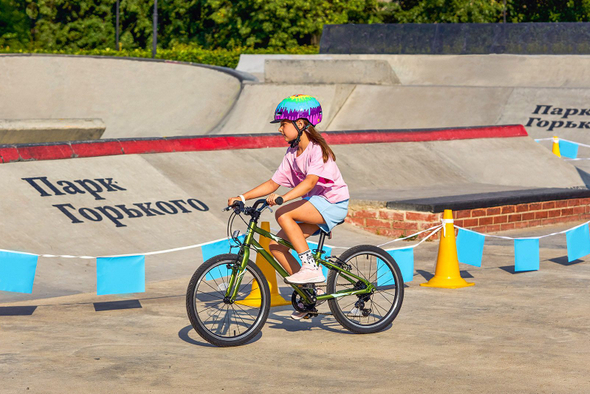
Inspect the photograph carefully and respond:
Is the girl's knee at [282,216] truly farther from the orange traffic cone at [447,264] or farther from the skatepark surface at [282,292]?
the orange traffic cone at [447,264]

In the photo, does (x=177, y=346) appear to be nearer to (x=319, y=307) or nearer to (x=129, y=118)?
(x=319, y=307)

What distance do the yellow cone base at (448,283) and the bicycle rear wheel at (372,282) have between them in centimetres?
151

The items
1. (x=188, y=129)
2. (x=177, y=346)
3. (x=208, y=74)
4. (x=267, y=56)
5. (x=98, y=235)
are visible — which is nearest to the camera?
(x=177, y=346)

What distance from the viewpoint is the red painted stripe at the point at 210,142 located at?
11.3 meters

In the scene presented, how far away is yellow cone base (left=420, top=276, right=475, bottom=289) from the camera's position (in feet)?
28.1

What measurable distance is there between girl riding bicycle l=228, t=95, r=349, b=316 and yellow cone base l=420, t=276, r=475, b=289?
2.41 metres

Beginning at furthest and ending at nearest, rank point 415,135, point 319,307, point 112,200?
1. point 415,135
2. point 112,200
3. point 319,307

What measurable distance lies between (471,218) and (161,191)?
4.23 m

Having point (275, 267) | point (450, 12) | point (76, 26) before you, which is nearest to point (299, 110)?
point (275, 267)

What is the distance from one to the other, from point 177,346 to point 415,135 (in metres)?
10.7

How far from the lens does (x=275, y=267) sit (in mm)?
6445

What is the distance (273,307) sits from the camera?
305 inches

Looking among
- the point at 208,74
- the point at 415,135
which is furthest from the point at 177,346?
the point at 208,74

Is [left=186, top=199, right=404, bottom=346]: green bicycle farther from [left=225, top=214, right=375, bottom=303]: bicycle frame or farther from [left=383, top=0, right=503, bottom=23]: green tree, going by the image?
[left=383, top=0, right=503, bottom=23]: green tree
